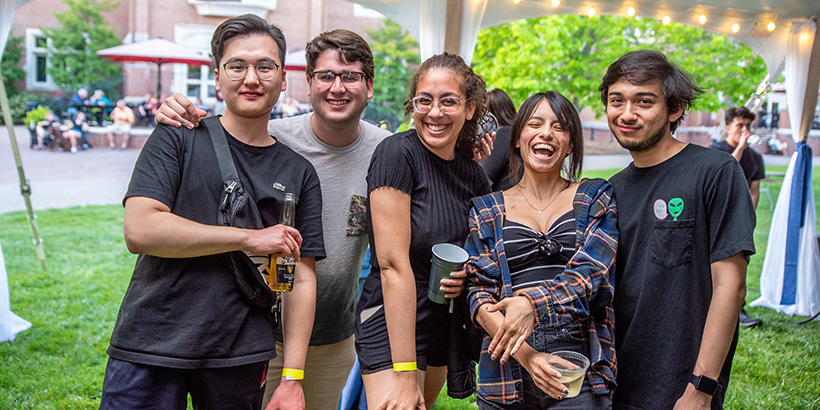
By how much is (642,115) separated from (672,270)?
62 cm

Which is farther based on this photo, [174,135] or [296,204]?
[296,204]

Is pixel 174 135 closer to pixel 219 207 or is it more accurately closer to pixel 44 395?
pixel 219 207

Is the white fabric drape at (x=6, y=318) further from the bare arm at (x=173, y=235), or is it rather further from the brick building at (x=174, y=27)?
the brick building at (x=174, y=27)

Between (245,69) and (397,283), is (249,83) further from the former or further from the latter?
(397,283)

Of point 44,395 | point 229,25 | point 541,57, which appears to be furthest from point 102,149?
point 229,25

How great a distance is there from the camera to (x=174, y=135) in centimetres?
190

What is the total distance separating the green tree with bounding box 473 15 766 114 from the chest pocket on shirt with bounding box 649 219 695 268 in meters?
11.1

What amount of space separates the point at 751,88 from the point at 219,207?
1587cm

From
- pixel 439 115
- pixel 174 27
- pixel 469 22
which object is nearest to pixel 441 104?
pixel 439 115

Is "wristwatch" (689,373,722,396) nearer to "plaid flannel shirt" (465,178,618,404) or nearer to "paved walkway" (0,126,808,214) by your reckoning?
"plaid flannel shirt" (465,178,618,404)

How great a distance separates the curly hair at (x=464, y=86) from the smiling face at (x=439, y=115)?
0.09 ft

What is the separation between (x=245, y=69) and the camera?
2.03 m

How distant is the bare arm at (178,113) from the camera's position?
1912 millimetres

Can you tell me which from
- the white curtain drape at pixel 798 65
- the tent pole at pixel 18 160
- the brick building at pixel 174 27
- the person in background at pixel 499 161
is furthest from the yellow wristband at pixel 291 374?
the brick building at pixel 174 27
